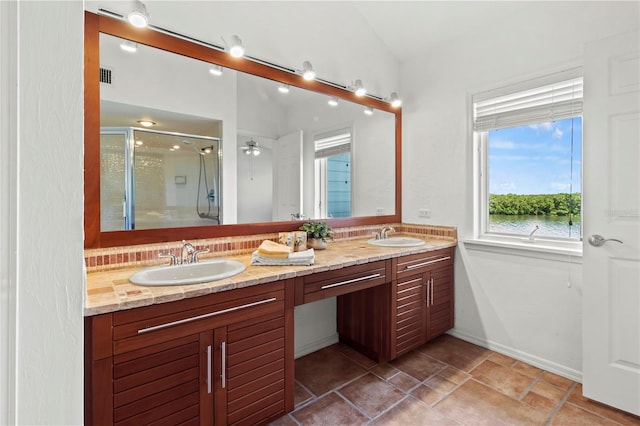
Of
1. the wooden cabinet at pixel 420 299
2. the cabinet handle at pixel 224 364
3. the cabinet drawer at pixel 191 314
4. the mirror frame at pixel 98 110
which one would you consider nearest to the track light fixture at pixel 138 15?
the mirror frame at pixel 98 110

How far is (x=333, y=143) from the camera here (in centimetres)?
278

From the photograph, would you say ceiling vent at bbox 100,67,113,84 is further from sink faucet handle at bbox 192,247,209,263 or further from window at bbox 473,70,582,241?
window at bbox 473,70,582,241

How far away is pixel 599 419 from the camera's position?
1822 mm

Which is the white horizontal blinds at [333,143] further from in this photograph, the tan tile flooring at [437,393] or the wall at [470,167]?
the tan tile flooring at [437,393]

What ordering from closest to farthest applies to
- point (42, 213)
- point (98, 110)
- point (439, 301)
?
point (42, 213), point (98, 110), point (439, 301)

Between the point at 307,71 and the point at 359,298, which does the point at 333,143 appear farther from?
the point at 359,298

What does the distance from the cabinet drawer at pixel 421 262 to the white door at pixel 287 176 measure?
0.86 meters

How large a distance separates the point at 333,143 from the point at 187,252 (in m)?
1.50

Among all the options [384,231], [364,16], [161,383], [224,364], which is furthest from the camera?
[384,231]

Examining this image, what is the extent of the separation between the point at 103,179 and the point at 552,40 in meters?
2.97

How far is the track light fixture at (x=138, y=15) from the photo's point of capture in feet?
5.48

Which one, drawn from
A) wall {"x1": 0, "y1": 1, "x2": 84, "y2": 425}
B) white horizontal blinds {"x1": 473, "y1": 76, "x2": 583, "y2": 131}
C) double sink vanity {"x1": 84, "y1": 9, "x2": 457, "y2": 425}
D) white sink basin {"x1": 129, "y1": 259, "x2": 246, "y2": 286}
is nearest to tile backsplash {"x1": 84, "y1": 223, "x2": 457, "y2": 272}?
double sink vanity {"x1": 84, "y1": 9, "x2": 457, "y2": 425}

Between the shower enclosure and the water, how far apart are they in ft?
7.24

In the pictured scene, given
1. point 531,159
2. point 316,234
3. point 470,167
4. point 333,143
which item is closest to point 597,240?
point 531,159
